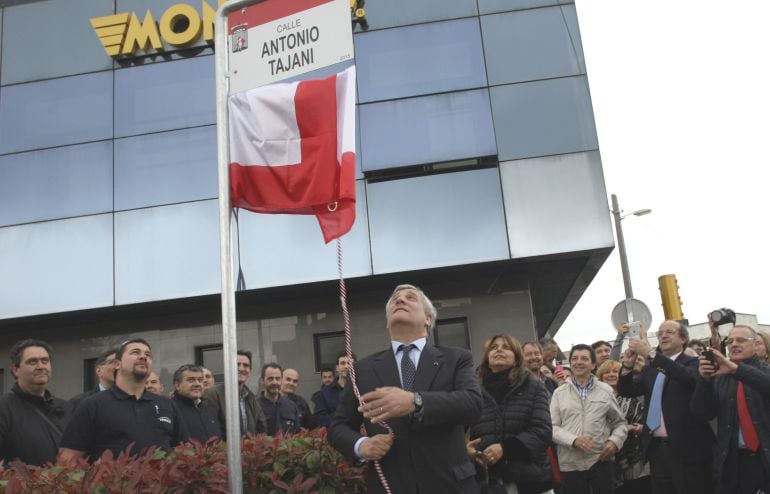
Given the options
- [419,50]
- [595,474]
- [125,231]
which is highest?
[419,50]

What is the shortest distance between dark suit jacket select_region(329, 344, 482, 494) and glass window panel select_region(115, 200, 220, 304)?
11711 millimetres

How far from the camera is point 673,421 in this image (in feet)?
25.5

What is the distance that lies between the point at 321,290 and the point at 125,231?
4205 mm

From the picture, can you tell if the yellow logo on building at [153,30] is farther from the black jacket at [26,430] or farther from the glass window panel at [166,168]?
the black jacket at [26,430]

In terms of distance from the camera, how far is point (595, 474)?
328 inches

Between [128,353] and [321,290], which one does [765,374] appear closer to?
[128,353]

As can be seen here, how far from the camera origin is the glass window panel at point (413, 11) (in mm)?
16844

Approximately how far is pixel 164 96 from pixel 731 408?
1363cm

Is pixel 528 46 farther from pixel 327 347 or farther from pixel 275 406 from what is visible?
pixel 275 406

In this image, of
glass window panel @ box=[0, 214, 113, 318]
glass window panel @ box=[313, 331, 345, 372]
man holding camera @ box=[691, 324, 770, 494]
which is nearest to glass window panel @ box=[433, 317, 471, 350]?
glass window panel @ box=[313, 331, 345, 372]

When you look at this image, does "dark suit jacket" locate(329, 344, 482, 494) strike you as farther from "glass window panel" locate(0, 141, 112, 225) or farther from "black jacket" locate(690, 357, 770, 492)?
"glass window panel" locate(0, 141, 112, 225)

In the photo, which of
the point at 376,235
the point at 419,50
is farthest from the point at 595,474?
the point at 419,50

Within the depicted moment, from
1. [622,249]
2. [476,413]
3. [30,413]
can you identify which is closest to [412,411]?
[476,413]

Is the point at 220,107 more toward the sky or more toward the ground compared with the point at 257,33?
more toward the ground
